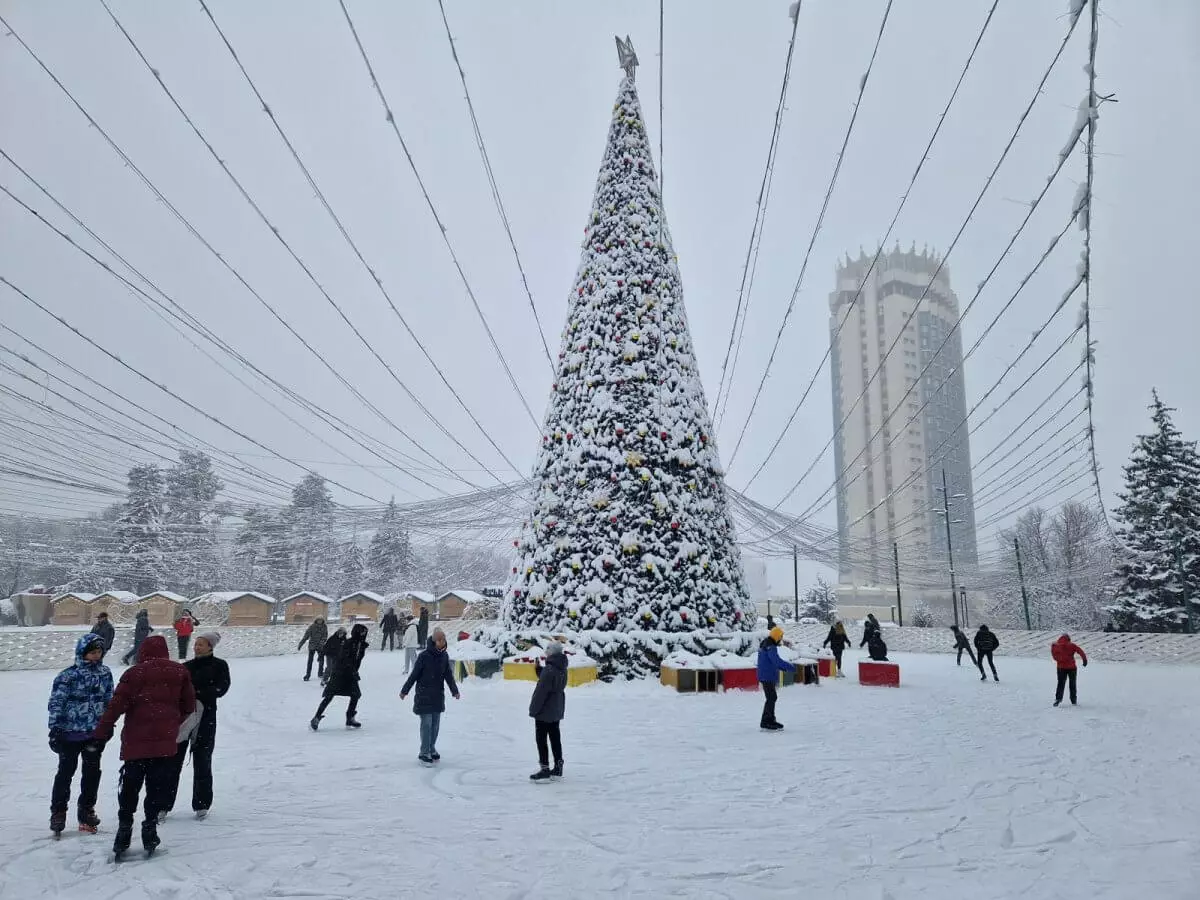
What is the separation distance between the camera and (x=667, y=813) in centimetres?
578

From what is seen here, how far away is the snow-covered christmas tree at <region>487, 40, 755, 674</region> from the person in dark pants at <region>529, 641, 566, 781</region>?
21.9 ft

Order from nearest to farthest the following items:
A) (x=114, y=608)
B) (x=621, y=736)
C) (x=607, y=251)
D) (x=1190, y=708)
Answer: (x=621, y=736), (x=1190, y=708), (x=607, y=251), (x=114, y=608)

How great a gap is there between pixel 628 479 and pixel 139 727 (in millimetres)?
10685

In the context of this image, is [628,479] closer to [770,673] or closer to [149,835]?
[770,673]

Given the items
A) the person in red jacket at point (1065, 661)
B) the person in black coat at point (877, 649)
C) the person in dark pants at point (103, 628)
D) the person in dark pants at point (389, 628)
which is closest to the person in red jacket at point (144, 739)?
the person in red jacket at point (1065, 661)

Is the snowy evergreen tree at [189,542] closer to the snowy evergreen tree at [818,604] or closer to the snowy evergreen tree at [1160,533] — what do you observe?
the snowy evergreen tree at [818,604]

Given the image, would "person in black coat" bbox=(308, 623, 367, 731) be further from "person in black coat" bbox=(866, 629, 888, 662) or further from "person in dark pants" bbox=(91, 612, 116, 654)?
"person in black coat" bbox=(866, 629, 888, 662)

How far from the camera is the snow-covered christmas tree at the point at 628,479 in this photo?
14047mm

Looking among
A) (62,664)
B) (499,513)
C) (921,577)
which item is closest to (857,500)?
(921,577)

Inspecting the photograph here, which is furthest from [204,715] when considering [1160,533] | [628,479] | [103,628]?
[1160,533]

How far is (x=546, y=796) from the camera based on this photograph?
20.6 ft

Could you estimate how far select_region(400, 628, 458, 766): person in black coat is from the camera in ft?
25.1

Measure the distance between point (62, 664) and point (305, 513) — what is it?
27.0 feet

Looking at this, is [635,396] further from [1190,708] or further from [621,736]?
[1190,708]
